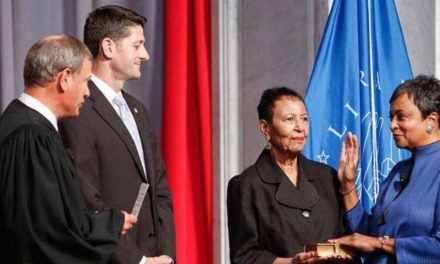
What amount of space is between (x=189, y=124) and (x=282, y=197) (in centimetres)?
130

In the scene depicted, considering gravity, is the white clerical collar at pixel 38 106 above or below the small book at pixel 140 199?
above

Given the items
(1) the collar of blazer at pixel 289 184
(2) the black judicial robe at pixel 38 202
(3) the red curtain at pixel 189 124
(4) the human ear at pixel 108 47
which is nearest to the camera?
(2) the black judicial robe at pixel 38 202

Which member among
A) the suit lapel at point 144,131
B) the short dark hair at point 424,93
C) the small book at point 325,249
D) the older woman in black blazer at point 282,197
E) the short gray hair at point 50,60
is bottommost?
the small book at point 325,249

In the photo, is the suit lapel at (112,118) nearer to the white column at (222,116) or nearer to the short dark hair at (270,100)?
the short dark hair at (270,100)

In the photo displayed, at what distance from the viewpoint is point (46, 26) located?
200 inches

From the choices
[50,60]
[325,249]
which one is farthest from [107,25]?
[325,249]

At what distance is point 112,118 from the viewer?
13.4ft

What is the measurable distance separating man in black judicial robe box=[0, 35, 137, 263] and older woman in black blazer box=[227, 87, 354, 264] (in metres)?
0.81

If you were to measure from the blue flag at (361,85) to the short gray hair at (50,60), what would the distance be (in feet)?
5.34

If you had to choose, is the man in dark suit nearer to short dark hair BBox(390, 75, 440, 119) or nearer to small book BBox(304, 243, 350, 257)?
small book BBox(304, 243, 350, 257)

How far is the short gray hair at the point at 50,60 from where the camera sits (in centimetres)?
353

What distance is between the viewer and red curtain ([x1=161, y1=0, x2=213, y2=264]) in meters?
5.40

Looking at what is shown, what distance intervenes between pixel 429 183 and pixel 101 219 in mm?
1235

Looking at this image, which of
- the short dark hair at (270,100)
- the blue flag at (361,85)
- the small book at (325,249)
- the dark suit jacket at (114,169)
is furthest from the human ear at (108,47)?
the blue flag at (361,85)
